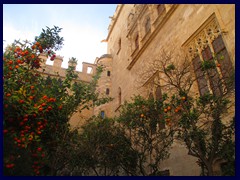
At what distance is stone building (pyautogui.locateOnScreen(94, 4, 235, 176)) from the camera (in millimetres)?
5199

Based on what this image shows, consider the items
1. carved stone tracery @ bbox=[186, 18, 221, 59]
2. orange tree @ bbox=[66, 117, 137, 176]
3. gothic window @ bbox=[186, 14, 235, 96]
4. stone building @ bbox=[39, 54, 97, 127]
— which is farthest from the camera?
Answer: stone building @ bbox=[39, 54, 97, 127]

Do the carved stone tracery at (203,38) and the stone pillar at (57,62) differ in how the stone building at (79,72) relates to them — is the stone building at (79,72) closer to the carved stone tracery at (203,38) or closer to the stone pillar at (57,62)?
the stone pillar at (57,62)

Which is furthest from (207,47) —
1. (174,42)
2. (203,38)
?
(174,42)

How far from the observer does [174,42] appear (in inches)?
289

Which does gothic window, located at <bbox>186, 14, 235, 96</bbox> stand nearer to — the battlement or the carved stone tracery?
the carved stone tracery

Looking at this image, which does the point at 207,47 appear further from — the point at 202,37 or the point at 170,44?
the point at 170,44

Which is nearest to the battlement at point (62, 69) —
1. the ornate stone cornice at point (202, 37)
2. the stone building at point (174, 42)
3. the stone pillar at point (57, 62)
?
the stone pillar at point (57, 62)

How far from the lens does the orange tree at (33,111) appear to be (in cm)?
245

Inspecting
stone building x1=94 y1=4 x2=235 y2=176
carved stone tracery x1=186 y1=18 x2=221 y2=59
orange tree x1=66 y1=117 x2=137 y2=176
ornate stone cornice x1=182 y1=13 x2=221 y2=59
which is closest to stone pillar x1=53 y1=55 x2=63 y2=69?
stone building x1=94 y1=4 x2=235 y2=176

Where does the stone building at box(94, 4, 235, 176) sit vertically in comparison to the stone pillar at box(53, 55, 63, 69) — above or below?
below

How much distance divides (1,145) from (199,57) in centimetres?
581

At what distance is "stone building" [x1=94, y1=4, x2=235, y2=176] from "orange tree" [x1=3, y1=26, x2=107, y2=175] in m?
1.84

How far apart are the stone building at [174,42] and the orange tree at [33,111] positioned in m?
1.84
